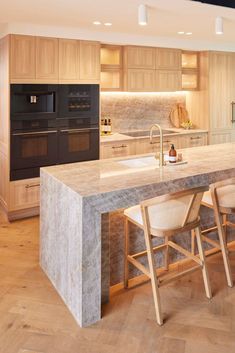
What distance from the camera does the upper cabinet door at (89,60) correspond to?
5.00 metres

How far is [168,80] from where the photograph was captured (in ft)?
19.6

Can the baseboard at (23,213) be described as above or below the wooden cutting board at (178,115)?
below

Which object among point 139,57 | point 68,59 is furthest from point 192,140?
point 68,59

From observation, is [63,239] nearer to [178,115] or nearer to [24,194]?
[24,194]

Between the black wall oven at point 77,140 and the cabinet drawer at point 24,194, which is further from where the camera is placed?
the black wall oven at point 77,140

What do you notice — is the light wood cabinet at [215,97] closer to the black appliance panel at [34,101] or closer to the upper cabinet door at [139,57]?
the upper cabinet door at [139,57]

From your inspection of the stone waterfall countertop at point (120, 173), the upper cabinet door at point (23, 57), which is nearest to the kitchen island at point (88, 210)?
the stone waterfall countertop at point (120, 173)

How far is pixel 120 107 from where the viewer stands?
6.11 meters

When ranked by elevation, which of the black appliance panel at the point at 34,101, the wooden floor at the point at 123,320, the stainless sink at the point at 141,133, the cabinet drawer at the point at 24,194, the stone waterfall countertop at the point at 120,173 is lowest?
the wooden floor at the point at 123,320

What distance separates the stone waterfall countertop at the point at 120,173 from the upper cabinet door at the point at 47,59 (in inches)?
70.6

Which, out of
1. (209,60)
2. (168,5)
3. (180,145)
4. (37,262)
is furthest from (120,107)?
(37,262)

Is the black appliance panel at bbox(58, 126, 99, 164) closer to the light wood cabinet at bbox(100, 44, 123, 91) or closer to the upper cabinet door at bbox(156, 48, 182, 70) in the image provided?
the light wood cabinet at bbox(100, 44, 123, 91)

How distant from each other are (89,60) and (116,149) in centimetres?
130

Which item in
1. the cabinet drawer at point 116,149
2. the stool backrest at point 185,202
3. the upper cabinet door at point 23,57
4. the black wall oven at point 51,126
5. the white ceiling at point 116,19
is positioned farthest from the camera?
the cabinet drawer at point 116,149
